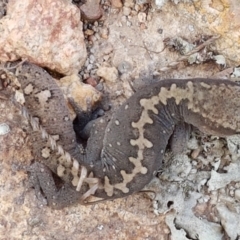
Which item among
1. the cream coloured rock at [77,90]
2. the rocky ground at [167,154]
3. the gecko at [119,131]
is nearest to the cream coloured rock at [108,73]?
the rocky ground at [167,154]

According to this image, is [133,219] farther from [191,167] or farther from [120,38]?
[120,38]

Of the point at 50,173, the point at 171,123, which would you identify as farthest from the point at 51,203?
the point at 171,123

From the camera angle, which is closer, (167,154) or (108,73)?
(108,73)

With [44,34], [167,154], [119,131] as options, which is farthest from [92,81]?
[167,154]

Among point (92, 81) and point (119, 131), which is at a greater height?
point (92, 81)

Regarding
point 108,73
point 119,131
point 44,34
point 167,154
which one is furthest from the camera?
point 167,154

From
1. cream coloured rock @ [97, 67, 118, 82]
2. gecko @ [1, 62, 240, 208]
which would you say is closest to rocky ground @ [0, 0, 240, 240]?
cream coloured rock @ [97, 67, 118, 82]

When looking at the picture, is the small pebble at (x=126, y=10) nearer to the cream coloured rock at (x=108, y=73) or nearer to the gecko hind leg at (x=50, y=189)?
the cream coloured rock at (x=108, y=73)

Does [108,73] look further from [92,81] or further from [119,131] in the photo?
[119,131]
